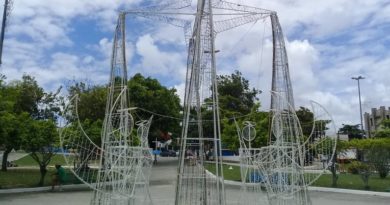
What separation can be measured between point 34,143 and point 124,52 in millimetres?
10710

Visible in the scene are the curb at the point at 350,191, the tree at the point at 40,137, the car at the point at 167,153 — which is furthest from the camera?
the car at the point at 167,153

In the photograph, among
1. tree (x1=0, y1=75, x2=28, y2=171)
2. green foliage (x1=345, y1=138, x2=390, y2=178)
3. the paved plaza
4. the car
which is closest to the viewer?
the paved plaza

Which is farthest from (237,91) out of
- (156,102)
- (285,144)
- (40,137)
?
(285,144)

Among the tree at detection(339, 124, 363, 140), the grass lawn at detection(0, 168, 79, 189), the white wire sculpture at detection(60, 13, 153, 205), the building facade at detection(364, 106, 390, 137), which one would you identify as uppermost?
the building facade at detection(364, 106, 390, 137)

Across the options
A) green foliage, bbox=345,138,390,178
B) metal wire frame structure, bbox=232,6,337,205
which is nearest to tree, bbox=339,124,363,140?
green foliage, bbox=345,138,390,178

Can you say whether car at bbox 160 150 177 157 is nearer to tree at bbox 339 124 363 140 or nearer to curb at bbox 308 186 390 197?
tree at bbox 339 124 363 140

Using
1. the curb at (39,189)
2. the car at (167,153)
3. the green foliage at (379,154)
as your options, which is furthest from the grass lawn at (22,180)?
the car at (167,153)

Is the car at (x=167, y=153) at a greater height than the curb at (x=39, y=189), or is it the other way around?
the car at (x=167, y=153)

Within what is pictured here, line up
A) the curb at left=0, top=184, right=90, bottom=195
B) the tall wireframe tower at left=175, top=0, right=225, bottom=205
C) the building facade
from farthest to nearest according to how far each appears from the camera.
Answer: the building facade, the curb at left=0, top=184, right=90, bottom=195, the tall wireframe tower at left=175, top=0, right=225, bottom=205

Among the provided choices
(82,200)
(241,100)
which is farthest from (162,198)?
(241,100)

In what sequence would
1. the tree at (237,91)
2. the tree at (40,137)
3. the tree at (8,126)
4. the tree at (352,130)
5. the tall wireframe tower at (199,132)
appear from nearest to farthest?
the tall wireframe tower at (199,132), the tree at (8,126), the tree at (40,137), the tree at (237,91), the tree at (352,130)

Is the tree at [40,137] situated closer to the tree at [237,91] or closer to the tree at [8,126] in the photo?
the tree at [8,126]

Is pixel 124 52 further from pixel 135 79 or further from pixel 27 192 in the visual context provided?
pixel 135 79

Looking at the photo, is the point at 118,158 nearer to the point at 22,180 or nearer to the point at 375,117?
the point at 22,180
